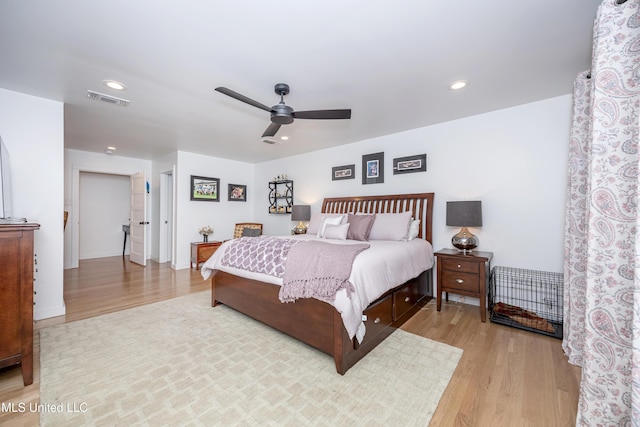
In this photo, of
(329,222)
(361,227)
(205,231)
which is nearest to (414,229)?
(361,227)

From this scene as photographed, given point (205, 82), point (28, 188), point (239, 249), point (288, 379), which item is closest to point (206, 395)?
point (288, 379)

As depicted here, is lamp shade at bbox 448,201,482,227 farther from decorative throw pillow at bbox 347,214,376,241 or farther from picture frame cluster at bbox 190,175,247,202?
picture frame cluster at bbox 190,175,247,202

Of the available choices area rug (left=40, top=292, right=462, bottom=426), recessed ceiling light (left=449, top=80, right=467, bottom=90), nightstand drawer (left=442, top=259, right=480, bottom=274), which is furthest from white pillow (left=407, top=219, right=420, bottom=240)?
recessed ceiling light (left=449, top=80, right=467, bottom=90)

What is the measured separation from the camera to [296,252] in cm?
234

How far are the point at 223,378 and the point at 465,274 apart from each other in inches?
105

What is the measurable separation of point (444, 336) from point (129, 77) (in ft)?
12.9

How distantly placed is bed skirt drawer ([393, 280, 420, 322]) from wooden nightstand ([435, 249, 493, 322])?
1.00ft

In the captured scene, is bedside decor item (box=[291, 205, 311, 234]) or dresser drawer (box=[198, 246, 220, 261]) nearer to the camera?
bedside decor item (box=[291, 205, 311, 234])

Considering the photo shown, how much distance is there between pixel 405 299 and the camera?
2.85m

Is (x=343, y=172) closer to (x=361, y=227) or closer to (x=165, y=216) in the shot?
(x=361, y=227)

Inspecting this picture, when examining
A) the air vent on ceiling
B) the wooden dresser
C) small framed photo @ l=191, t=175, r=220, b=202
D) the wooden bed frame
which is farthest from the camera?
small framed photo @ l=191, t=175, r=220, b=202

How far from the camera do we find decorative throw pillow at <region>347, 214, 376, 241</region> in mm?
3422

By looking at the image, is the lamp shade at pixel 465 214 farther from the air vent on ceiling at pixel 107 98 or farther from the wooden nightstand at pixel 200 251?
the wooden nightstand at pixel 200 251

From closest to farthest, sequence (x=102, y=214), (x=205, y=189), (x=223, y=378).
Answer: (x=223, y=378)
(x=205, y=189)
(x=102, y=214)
